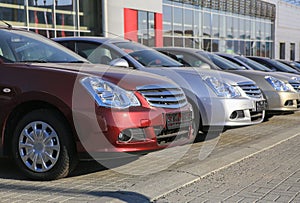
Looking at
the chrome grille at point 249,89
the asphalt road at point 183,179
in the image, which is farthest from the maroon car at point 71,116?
the chrome grille at point 249,89

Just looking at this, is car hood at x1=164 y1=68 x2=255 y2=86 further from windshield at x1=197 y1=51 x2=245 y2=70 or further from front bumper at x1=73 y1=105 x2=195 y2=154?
front bumper at x1=73 y1=105 x2=195 y2=154

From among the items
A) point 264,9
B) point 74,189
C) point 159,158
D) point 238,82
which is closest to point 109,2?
point 238,82

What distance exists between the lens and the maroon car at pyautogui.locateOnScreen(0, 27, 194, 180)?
4758 millimetres

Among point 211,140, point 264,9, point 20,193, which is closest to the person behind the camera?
point 20,193

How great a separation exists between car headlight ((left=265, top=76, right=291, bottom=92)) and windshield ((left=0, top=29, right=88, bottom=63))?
505cm

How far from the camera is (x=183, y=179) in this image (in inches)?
200

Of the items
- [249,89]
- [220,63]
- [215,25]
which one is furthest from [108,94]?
[215,25]

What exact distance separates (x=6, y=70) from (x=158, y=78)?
1.79 metres

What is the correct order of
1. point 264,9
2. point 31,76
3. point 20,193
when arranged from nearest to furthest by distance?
point 20,193 < point 31,76 < point 264,9

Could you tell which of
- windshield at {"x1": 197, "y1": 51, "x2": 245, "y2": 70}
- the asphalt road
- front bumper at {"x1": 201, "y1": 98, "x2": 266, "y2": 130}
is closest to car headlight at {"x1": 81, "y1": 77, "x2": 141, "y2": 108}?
the asphalt road

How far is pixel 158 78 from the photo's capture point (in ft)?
18.9

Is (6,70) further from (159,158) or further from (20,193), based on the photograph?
(159,158)

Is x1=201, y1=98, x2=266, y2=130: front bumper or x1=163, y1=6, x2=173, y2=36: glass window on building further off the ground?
x1=163, y1=6, x2=173, y2=36: glass window on building

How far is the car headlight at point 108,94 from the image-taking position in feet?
15.8
